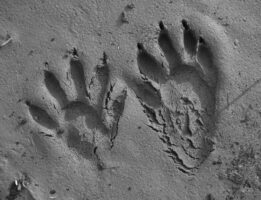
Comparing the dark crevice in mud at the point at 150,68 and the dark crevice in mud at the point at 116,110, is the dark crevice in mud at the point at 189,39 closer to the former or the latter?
the dark crevice in mud at the point at 150,68

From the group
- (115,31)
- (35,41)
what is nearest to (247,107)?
(115,31)

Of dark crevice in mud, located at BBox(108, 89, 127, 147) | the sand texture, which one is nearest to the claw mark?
the sand texture

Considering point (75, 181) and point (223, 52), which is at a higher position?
point (223, 52)

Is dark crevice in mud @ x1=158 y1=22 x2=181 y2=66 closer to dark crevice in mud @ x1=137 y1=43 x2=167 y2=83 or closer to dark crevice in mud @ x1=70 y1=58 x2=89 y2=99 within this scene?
dark crevice in mud @ x1=137 y1=43 x2=167 y2=83

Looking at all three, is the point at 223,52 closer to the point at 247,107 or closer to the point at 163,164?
the point at 247,107

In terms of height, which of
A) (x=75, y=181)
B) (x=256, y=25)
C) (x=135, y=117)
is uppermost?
(x=256, y=25)

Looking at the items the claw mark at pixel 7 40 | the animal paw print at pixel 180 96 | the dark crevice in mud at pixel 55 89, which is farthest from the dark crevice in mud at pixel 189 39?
the claw mark at pixel 7 40
